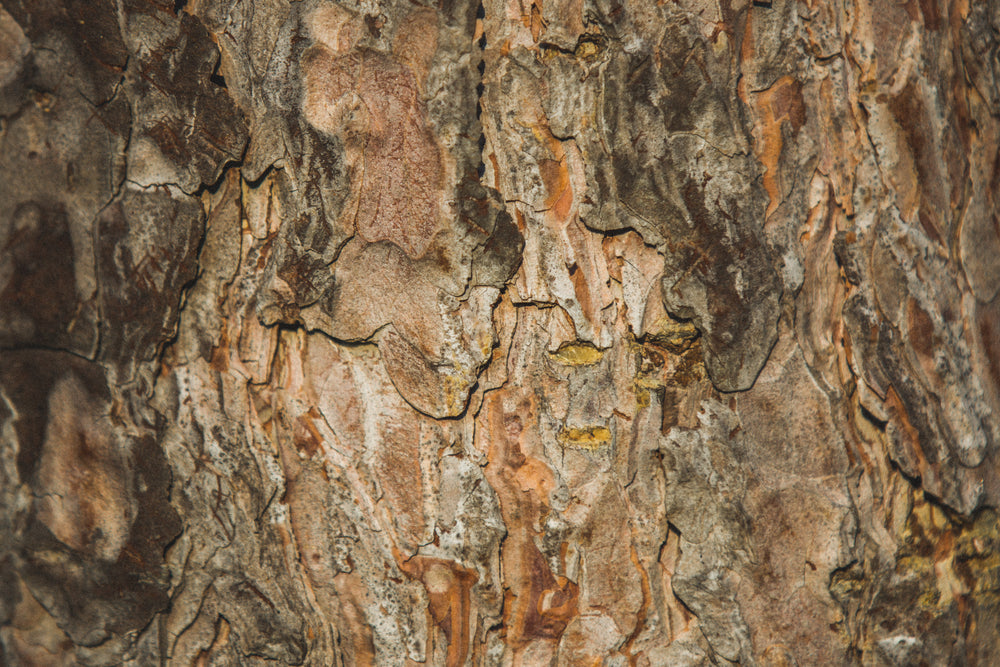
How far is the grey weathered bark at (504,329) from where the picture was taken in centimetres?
99

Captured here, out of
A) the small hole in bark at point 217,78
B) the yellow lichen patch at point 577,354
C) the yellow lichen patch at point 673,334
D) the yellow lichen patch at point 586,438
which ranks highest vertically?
A: the small hole in bark at point 217,78

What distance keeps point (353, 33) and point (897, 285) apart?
0.90 m

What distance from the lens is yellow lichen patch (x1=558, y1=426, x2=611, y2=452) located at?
40.7 inches

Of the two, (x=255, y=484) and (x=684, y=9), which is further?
(x=255, y=484)

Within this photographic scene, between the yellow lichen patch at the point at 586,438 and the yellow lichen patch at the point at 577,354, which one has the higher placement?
the yellow lichen patch at the point at 577,354

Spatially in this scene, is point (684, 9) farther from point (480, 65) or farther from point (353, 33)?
point (353, 33)

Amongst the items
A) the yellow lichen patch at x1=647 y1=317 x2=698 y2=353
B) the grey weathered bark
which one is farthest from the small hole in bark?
the yellow lichen patch at x1=647 y1=317 x2=698 y2=353

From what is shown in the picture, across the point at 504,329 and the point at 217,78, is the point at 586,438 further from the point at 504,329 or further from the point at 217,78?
the point at 217,78

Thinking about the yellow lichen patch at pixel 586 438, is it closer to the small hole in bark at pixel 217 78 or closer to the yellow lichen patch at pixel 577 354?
the yellow lichen patch at pixel 577 354

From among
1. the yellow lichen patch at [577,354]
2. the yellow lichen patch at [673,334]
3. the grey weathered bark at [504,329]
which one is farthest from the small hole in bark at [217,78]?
the yellow lichen patch at [673,334]

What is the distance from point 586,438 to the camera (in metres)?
1.03

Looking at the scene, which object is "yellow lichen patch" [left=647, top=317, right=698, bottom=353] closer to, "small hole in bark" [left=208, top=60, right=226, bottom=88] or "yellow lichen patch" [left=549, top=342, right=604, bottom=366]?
"yellow lichen patch" [left=549, top=342, right=604, bottom=366]

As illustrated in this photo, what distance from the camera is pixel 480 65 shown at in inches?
39.6

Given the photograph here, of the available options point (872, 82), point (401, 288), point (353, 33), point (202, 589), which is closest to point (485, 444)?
point (401, 288)
